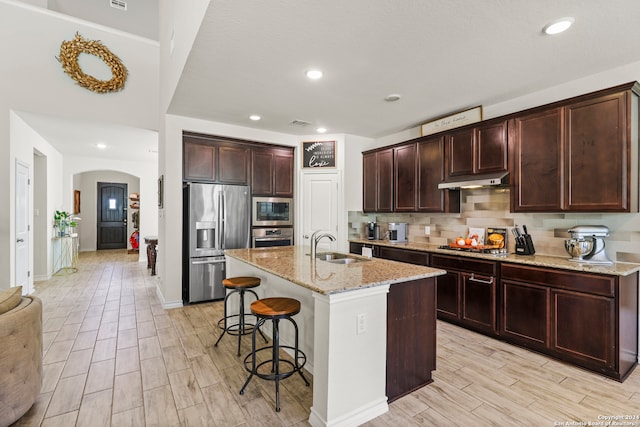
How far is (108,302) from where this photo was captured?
4520mm

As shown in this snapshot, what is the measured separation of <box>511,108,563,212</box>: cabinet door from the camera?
2908 millimetres

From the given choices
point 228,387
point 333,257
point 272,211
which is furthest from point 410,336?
point 272,211

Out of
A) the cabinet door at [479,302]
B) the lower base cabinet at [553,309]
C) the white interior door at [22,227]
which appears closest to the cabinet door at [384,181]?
the lower base cabinet at [553,309]

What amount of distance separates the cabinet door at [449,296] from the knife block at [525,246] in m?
0.70

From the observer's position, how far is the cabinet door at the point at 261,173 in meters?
A: 4.95

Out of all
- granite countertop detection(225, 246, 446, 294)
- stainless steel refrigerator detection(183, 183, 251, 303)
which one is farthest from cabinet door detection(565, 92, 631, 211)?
stainless steel refrigerator detection(183, 183, 251, 303)

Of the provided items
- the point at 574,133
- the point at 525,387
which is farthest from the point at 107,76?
the point at 525,387

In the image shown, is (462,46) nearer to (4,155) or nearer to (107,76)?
(107,76)

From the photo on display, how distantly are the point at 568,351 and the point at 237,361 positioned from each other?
2.89 meters

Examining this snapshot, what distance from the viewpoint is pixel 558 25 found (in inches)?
84.2

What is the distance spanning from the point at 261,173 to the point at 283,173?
15.7 inches

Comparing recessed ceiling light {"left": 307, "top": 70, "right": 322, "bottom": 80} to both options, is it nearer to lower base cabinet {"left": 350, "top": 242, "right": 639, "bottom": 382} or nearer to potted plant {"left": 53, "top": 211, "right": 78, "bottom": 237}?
lower base cabinet {"left": 350, "top": 242, "right": 639, "bottom": 382}

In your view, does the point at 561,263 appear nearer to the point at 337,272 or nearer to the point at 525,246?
the point at 525,246

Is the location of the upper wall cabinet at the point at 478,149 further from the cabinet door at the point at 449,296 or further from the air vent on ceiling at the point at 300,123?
the air vent on ceiling at the point at 300,123
